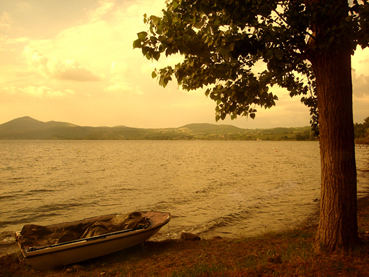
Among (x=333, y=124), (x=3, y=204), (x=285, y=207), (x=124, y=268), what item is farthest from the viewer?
(x=3, y=204)

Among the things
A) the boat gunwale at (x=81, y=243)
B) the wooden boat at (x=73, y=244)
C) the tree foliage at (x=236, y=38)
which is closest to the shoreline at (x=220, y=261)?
the wooden boat at (x=73, y=244)

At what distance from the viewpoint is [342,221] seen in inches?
285

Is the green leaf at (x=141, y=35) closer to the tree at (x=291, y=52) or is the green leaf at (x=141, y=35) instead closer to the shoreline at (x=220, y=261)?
the tree at (x=291, y=52)

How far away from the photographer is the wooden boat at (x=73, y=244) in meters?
10.0

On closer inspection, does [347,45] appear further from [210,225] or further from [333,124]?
[210,225]

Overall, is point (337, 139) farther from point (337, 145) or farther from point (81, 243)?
point (81, 243)

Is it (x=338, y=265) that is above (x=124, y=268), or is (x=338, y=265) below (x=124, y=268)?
above

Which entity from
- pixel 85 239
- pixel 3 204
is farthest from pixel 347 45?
pixel 3 204

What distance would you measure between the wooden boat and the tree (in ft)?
22.2

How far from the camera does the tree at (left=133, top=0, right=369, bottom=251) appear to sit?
611 centimetres

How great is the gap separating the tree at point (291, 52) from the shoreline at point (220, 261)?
85 cm

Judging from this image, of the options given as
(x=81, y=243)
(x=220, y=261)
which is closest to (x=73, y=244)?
(x=81, y=243)

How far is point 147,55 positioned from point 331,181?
5765mm

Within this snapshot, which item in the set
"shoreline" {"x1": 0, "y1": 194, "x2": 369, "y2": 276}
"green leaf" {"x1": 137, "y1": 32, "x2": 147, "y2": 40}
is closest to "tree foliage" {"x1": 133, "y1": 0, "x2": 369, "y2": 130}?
"green leaf" {"x1": 137, "y1": 32, "x2": 147, "y2": 40}
